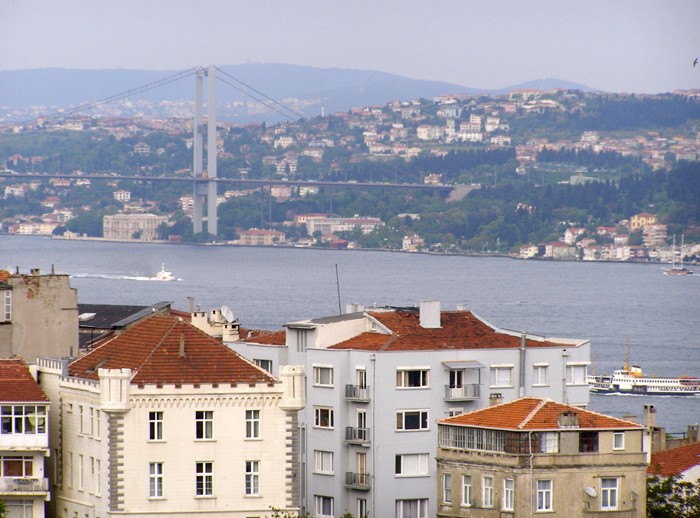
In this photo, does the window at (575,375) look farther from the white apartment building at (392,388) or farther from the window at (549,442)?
the window at (549,442)

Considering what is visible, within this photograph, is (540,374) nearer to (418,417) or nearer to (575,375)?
(575,375)

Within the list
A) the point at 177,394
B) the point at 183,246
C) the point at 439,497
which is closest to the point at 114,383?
the point at 177,394

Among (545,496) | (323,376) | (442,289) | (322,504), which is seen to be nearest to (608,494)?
(545,496)

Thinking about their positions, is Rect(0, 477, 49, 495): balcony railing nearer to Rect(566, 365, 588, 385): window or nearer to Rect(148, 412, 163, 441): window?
Rect(148, 412, 163, 441): window

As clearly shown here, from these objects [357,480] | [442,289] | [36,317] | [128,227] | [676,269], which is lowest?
[128,227]

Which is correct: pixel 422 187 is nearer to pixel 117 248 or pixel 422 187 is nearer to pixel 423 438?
pixel 117 248

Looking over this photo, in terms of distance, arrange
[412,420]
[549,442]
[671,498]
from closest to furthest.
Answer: [549,442]
[671,498]
[412,420]

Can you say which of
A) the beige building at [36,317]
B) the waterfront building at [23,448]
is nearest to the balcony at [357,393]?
the beige building at [36,317]
